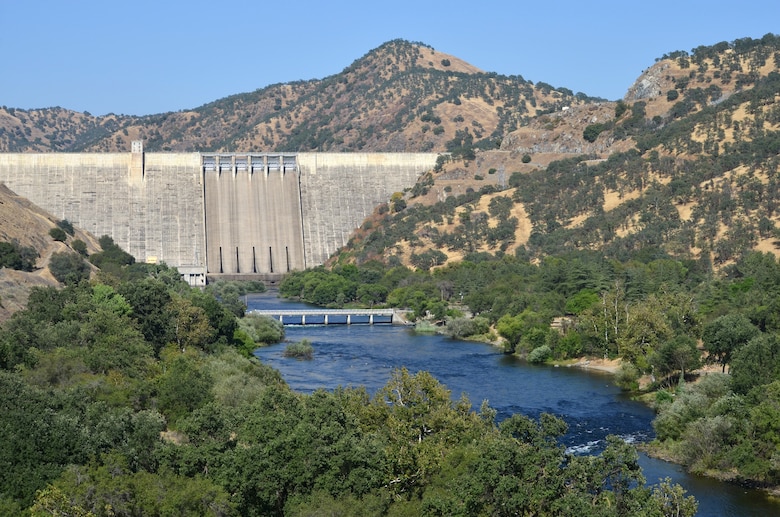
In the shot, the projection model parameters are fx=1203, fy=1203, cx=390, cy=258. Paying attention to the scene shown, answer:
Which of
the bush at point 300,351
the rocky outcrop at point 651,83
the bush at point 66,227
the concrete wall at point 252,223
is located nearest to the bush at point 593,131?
the rocky outcrop at point 651,83

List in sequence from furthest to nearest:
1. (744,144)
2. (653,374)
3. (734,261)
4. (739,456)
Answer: (744,144) → (734,261) → (653,374) → (739,456)

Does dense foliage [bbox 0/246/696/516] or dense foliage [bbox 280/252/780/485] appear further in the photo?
dense foliage [bbox 280/252/780/485]

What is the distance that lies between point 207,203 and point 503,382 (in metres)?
70.9

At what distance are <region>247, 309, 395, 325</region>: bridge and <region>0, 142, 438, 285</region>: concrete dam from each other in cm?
2351

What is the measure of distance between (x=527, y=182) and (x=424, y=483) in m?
94.1

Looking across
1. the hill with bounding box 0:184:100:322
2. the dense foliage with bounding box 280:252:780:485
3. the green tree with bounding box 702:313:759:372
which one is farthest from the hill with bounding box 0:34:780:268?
the hill with bounding box 0:184:100:322

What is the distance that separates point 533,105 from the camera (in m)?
186

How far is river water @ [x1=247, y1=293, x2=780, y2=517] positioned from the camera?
140ft

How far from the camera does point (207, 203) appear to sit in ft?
421

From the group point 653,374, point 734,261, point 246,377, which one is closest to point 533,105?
point 734,261

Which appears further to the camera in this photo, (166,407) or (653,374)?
(653,374)

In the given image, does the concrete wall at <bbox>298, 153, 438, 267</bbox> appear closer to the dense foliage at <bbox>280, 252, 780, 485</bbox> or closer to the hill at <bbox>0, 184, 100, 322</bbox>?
the dense foliage at <bbox>280, 252, 780, 485</bbox>

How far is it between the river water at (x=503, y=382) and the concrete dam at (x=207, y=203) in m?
35.4

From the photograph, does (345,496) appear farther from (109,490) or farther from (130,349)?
(130,349)
